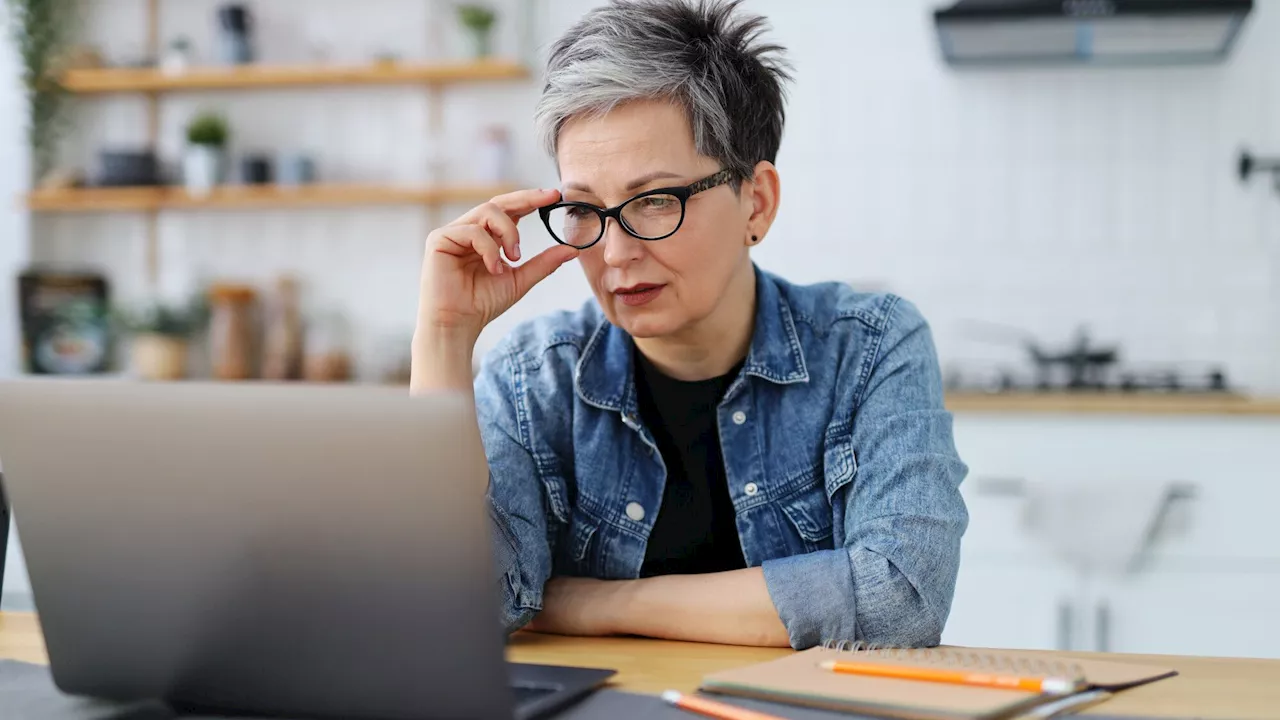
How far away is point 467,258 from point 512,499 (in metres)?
0.29

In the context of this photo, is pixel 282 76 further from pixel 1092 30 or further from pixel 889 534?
pixel 889 534

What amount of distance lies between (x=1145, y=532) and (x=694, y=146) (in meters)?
1.85

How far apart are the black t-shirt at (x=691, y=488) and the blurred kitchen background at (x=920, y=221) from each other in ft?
4.91

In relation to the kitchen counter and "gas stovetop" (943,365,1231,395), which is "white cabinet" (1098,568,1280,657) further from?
"gas stovetop" (943,365,1231,395)

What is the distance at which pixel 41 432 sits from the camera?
796 millimetres

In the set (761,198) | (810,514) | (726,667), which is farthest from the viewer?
(761,198)

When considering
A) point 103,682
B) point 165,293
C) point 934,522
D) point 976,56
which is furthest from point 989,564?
point 165,293

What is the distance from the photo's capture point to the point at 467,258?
1.43 m

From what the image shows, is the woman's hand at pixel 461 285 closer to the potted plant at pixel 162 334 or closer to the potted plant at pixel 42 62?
the potted plant at pixel 162 334

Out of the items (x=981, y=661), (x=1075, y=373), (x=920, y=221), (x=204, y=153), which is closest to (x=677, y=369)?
(x=981, y=661)

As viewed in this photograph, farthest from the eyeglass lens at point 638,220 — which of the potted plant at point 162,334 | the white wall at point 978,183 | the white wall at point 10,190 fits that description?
the white wall at point 10,190

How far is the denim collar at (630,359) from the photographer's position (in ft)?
4.90

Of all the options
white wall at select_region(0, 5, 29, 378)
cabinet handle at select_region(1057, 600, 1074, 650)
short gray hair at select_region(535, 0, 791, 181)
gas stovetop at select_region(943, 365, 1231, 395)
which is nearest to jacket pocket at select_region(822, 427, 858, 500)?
short gray hair at select_region(535, 0, 791, 181)

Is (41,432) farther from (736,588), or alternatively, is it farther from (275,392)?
(736,588)
